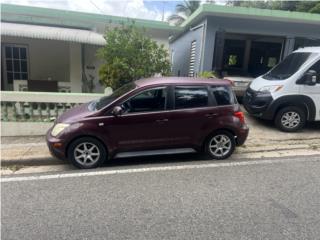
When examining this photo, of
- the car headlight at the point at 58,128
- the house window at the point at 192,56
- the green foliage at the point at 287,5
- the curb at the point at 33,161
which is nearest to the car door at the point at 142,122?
the car headlight at the point at 58,128

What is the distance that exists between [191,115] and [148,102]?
2.73 ft

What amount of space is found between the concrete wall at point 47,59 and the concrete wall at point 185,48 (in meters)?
5.38

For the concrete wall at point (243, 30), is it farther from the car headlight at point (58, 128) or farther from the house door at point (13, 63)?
the house door at point (13, 63)

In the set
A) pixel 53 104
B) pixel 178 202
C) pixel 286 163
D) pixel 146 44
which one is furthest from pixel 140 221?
pixel 146 44

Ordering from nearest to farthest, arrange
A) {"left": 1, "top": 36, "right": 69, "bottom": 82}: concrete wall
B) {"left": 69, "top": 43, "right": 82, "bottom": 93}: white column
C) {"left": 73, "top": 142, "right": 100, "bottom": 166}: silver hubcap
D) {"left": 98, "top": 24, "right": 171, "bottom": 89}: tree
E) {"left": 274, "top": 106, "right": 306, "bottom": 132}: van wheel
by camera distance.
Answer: {"left": 73, "top": 142, "right": 100, "bottom": 166}: silver hubcap
{"left": 274, "top": 106, "right": 306, "bottom": 132}: van wheel
{"left": 98, "top": 24, "right": 171, "bottom": 89}: tree
{"left": 69, "top": 43, "right": 82, "bottom": 93}: white column
{"left": 1, "top": 36, "right": 69, "bottom": 82}: concrete wall

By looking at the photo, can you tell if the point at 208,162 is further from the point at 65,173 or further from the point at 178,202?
the point at 65,173

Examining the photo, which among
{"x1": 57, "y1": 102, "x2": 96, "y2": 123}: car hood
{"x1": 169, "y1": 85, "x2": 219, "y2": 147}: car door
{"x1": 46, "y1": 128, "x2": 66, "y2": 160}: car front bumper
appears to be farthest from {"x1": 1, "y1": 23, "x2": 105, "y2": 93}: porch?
{"x1": 46, "y1": 128, "x2": 66, "y2": 160}: car front bumper

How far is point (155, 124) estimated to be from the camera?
491 cm

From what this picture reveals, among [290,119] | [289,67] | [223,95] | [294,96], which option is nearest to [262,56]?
[289,67]

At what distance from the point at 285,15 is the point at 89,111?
8.25 meters

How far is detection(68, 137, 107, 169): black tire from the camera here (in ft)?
15.5

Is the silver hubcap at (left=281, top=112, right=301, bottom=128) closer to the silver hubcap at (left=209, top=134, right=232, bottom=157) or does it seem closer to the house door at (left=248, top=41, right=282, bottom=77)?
the silver hubcap at (left=209, top=134, right=232, bottom=157)

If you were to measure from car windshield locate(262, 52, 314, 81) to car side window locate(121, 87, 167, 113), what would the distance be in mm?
3712

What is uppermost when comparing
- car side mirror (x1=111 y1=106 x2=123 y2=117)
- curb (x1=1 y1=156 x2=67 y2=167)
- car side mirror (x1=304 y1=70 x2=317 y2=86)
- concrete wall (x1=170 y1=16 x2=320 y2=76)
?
concrete wall (x1=170 y1=16 x2=320 y2=76)
